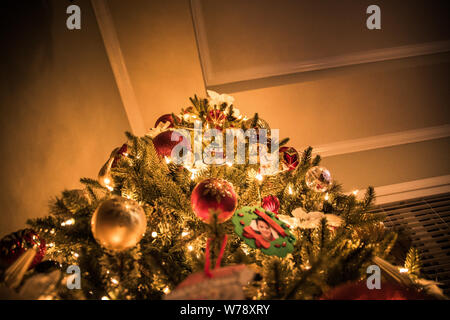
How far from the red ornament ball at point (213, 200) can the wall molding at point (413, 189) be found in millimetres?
1756

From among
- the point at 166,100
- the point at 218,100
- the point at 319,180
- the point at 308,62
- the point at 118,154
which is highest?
the point at 308,62

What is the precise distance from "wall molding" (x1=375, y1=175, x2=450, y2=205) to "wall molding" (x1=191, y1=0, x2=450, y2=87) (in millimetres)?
952

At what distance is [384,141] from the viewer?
6.74ft

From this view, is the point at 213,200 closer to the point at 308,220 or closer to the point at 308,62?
the point at 308,220

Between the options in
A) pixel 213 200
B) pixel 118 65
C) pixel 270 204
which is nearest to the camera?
pixel 213 200

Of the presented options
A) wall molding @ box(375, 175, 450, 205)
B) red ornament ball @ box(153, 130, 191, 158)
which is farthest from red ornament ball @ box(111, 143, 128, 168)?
wall molding @ box(375, 175, 450, 205)

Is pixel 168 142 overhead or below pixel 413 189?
overhead

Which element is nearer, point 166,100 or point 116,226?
point 116,226

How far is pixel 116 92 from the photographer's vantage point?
1807 mm

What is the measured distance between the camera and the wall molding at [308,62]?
179 centimetres

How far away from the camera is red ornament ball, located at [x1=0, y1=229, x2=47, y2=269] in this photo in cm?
55

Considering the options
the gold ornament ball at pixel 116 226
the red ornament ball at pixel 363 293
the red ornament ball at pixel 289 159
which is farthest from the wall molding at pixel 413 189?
the gold ornament ball at pixel 116 226

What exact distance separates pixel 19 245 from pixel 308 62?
1880 millimetres

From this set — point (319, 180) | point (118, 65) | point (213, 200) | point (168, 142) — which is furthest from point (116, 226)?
point (118, 65)
